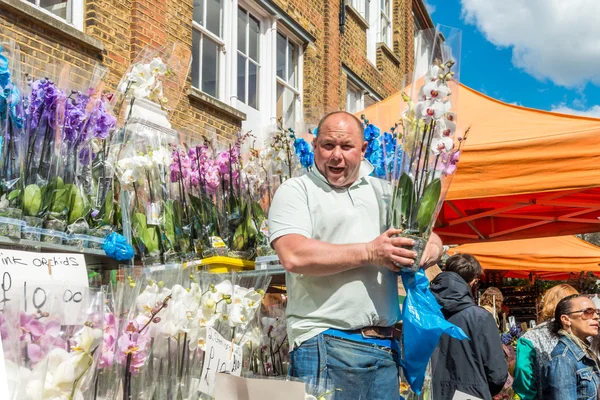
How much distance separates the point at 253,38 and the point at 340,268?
6122mm

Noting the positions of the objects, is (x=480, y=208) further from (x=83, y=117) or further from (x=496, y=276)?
(x=496, y=276)

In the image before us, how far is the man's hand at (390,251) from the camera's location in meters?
1.96

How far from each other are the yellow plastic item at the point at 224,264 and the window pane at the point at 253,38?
517cm

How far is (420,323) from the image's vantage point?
2.13 metres

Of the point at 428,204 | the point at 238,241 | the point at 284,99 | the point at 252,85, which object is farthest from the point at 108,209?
the point at 284,99

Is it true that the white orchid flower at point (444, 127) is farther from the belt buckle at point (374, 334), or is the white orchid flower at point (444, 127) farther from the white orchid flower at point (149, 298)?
the white orchid flower at point (149, 298)

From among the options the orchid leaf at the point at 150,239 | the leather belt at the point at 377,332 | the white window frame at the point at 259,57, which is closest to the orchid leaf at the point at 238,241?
the orchid leaf at the point at 150,239

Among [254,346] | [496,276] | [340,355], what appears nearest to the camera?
[340,355]

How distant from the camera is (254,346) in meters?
2.49

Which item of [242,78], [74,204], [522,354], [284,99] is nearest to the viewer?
[74,204]

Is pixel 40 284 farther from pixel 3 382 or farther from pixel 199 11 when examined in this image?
pixel 199 11

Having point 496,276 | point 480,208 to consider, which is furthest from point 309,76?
point 496,276

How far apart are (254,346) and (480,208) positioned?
3575 mm

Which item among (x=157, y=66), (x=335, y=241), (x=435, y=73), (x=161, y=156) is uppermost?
(x=157, y=66)
